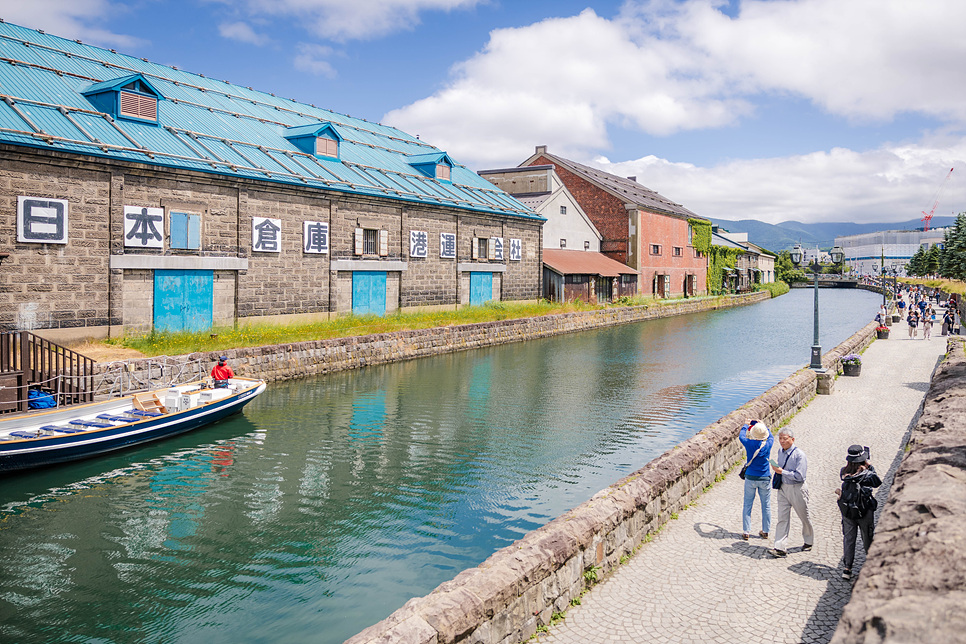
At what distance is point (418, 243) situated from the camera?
34.1m

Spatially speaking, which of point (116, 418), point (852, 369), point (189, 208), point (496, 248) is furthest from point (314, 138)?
point (852, 369)

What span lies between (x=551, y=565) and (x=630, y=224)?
5325cm

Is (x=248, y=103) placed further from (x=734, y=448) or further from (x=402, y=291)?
(x=734, y=448)

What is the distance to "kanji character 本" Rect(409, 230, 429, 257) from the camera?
33700mm

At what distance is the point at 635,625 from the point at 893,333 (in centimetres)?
3662

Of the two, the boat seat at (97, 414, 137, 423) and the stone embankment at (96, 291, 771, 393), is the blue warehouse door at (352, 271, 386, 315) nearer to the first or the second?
the stone embankment at (96, 291, 771, 393)

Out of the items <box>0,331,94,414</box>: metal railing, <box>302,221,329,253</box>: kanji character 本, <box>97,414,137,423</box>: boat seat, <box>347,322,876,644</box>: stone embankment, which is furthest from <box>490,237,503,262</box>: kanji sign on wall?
<box>347,322,876,644</box>: stone embankment

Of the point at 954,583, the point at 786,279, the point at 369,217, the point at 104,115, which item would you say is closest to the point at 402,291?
the point at 369,217

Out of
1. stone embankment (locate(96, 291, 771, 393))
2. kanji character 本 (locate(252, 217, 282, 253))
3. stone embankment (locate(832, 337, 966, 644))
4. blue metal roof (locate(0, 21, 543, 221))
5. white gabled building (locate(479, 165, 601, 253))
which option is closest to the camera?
stone embankment (locate(832, 337, 966, 644))

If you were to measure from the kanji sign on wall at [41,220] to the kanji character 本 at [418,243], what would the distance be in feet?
53.8

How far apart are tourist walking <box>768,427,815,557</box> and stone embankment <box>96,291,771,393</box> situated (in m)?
15.3

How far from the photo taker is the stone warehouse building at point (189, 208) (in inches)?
782

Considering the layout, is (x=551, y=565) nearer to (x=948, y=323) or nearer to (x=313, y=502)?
(x=313, y=502)

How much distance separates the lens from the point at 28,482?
12125 mm
